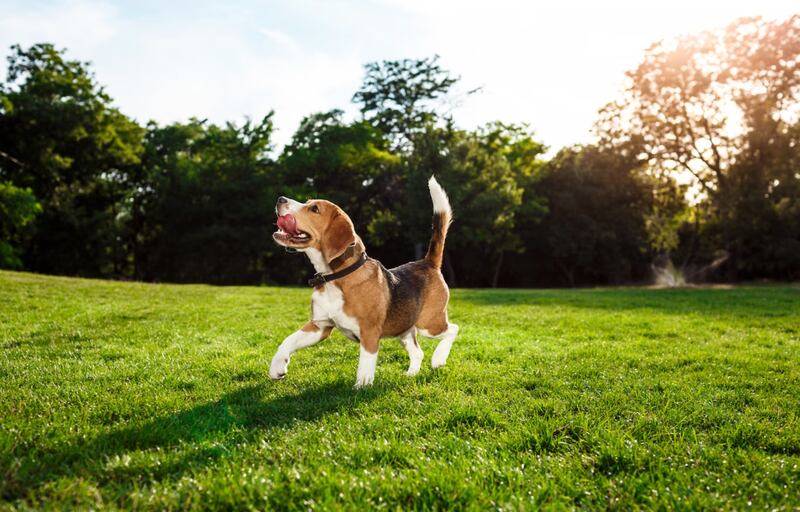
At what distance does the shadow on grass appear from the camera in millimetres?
2961

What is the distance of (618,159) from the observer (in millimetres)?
35062

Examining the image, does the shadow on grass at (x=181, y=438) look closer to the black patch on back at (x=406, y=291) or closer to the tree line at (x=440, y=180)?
the black patch on back at (x=406, y=291)

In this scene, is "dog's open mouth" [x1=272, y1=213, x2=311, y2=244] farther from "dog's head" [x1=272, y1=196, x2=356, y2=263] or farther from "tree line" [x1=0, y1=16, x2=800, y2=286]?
"tree line" [x1=0, y1=16, x2=800, y2=286]

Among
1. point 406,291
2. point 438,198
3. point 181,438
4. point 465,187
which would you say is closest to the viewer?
point 181,438

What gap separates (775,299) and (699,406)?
495 inches

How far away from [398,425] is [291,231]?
6.73 feet

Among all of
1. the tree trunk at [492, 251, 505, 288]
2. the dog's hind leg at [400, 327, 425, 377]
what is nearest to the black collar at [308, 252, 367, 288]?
the dog's hind leg at [400, 327, 425, 377]

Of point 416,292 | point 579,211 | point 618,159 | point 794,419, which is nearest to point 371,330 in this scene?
point 416,292


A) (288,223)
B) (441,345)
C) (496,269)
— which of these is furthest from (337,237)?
(496,269)

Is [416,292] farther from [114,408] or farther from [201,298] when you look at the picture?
[201,298]

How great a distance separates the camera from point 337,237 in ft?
17.0

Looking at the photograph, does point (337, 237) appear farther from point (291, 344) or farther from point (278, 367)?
point (278, 367)

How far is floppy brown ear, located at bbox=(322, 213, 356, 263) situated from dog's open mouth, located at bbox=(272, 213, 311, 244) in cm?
19

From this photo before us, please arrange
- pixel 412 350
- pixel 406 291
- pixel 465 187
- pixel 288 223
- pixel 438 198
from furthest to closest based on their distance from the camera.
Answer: pixel 465 187 < pixel 438 198 < pixel 412 350 < pixel 406 291 < pixel 288 223
